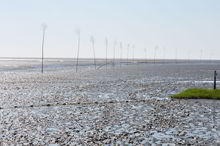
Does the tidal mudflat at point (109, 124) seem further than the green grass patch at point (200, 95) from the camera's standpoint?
No

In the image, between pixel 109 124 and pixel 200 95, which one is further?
pixel 200 95

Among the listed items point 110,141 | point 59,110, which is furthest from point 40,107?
point 110,141

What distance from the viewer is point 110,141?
9953 millimetres

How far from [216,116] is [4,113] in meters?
10.7

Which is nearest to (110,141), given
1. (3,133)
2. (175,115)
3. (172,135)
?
(172,135)

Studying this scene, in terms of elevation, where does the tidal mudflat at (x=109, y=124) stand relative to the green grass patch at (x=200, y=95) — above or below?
below

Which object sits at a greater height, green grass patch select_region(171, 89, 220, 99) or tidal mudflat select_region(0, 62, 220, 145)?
green grass patch select_region(171, 89, 220, 99)

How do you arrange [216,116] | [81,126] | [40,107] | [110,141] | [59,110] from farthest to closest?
[40,107] < [59,110] < [216,116] < [81,126] < [110,141]

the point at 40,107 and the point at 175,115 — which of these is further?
the point at 40,107

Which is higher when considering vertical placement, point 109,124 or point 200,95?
point 200,95

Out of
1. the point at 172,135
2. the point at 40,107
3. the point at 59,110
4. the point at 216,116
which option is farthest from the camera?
the point at 40,107

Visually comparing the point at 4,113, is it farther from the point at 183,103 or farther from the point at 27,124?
the point at 183,103

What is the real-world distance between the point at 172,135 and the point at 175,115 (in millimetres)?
4025

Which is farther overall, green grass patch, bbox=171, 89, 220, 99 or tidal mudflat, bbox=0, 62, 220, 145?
green grass patch, bbox=171, 89, 220, 99
